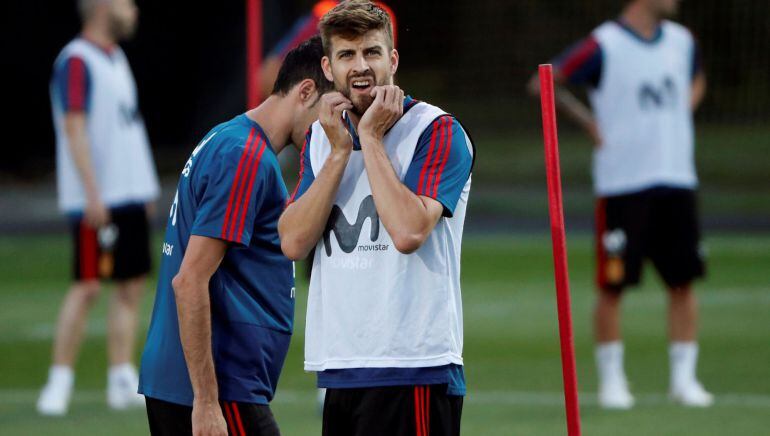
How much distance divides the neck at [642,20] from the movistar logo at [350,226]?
5.14m

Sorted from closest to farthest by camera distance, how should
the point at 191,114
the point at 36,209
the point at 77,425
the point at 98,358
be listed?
1. the point at 77,425
2. the point at 98,358
3. the point at 36,209
4. the point at 191,114

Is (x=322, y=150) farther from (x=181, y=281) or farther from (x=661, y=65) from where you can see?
(x=661, y=65)

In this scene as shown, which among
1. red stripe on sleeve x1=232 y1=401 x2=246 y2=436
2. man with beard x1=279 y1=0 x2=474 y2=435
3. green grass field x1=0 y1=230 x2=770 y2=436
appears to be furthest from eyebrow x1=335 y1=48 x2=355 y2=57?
green grass field x1=0 y1=230 x2=770 y2=436

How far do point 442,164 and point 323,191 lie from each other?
37cm

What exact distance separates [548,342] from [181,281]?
7455mm

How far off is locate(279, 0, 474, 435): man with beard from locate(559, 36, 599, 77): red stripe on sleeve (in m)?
4.73

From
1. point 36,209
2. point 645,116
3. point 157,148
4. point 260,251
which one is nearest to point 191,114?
point 157,148

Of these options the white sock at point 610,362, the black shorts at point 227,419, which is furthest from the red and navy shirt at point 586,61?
the black shorts at point 227,419

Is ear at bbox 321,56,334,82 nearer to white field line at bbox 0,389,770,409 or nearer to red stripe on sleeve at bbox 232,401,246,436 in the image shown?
red stripe on sleeve at bbox 232,401,246,436

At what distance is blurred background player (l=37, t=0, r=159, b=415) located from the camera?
881 cm

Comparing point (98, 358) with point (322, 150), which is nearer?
point (322, 150)

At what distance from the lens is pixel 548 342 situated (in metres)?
11.4

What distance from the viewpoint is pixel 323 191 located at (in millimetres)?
4184

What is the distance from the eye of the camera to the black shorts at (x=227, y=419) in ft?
14.5
